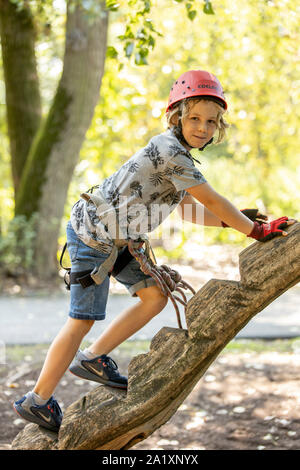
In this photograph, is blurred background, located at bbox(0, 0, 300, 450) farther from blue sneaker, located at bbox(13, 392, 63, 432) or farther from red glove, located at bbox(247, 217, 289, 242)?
blue sneaker, located at bbox(13, 392, 63, 432)

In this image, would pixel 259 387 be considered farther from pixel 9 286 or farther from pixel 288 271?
pixel 9 286

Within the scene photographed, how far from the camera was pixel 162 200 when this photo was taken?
2789mm

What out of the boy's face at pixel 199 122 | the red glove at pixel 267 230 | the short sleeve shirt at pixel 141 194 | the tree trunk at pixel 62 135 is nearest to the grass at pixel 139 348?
the tree trunk at pixel 62 135

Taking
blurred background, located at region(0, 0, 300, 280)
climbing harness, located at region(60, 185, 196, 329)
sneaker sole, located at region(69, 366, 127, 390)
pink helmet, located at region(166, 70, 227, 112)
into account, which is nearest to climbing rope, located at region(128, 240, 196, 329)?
climbing harness, located at region(60, 185, 196, 329)

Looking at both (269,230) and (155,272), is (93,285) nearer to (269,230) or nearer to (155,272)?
(155,272)

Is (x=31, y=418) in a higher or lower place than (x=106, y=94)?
lower

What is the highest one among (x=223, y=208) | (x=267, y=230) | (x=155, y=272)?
(x=223, y=208)

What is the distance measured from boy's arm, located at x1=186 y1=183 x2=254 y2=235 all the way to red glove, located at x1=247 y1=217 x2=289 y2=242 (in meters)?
0.04

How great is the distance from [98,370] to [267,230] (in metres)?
1.08

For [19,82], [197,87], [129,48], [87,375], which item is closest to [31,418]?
[87,375]

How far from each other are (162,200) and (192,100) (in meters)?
0.50

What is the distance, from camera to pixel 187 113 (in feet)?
8.98

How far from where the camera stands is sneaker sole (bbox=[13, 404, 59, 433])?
2.80 meters

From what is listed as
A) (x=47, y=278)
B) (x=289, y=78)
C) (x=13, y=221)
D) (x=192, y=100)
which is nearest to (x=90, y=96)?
(x=13, y=221)
